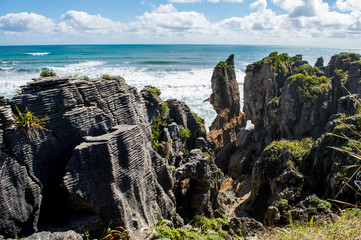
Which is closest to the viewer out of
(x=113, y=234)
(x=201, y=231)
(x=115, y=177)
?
(x=113, y=234)

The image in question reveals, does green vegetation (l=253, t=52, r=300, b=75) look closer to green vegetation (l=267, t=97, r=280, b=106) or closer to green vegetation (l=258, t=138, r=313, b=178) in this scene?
green vegetation (l=267, t=97, r=280, b=106)

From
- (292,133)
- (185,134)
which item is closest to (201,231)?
(185,134)

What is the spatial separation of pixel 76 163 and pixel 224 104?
82.6 ft

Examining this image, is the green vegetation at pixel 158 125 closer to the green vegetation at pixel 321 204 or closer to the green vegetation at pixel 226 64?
the green vegetation at pixel 321 204

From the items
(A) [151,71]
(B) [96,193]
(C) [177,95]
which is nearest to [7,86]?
(C) [177,95]

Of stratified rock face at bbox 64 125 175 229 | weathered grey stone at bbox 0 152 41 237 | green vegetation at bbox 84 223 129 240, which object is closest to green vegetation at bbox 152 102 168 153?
stratified rock face at bbox 64 125 175 229

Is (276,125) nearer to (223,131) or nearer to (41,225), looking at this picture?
(223,131)

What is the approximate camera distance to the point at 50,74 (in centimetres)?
1013

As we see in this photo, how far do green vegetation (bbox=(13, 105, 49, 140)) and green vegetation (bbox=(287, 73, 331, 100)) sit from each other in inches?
912

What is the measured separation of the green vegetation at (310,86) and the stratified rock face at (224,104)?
795cm

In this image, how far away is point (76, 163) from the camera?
8422mm

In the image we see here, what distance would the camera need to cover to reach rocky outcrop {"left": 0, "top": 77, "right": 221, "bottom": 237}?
25.7ft

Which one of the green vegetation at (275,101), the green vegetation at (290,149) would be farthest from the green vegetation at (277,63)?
the green vegetation at (290,149)

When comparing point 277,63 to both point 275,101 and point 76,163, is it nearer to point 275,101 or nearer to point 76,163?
point 275,101
